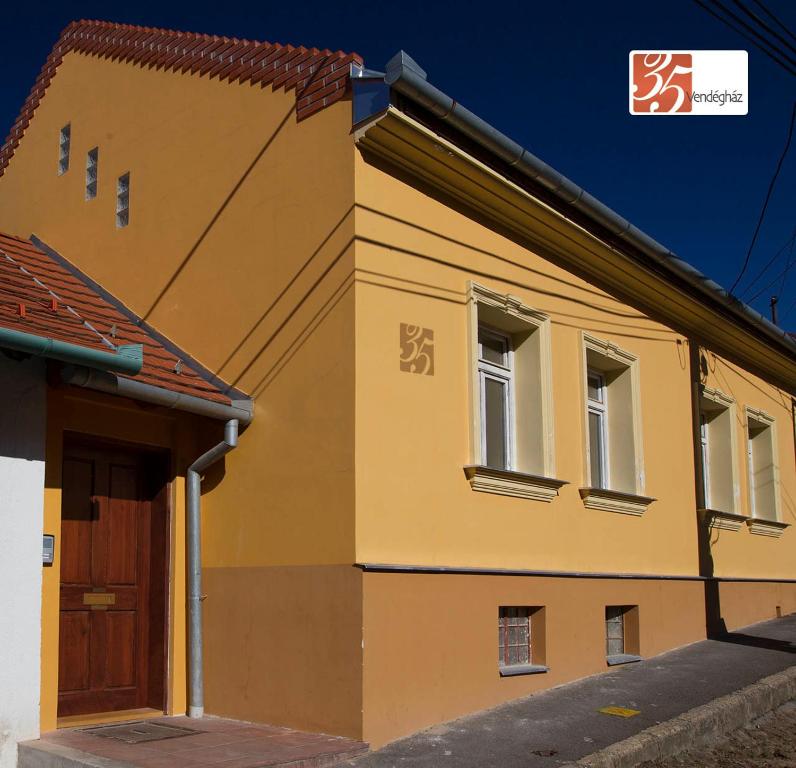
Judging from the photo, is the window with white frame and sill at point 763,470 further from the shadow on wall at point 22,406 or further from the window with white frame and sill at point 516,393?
the shadow on wall at point 22,406

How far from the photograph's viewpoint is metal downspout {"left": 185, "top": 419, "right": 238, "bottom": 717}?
26.3 feet

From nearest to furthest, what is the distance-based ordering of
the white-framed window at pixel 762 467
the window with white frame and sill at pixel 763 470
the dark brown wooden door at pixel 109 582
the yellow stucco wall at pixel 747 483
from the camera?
the dark brown wooden door at pixel 109 582
the yellow stucco wall at pixel 747 483
the window with white frame and sill at pixel 763 470
the white-framed window at pixel 762 467

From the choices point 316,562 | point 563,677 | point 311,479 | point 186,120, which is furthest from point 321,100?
point 563,677

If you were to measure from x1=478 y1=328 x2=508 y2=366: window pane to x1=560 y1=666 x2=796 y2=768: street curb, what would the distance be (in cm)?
357

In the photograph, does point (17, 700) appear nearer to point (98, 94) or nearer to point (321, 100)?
point (321, 100)

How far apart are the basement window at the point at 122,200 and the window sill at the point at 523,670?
569 centimetres

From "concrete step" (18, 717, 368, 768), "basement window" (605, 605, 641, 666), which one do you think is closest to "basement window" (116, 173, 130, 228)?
"concrete step" (18, 717, 368, 768)

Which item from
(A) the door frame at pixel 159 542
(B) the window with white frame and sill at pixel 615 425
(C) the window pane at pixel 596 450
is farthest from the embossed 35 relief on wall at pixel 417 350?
(C) the window pane at pixel 596 450

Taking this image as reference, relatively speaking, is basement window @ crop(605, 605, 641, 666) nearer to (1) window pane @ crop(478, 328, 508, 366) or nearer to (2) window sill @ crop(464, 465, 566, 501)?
(2) window sill @ crop(464, 465, 566, 501)

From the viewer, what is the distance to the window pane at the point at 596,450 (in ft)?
36.2

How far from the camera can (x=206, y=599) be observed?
27.0 ft

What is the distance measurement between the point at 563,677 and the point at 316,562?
3.03 metres

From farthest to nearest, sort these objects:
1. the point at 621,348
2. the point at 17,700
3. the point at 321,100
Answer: the point at 621,348 → the point at 321,100 → the point at 17,700

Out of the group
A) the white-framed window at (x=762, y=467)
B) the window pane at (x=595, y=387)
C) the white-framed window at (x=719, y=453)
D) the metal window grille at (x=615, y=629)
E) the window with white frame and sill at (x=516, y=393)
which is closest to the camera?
the window with white frame and sill at (x=516, y=393)
